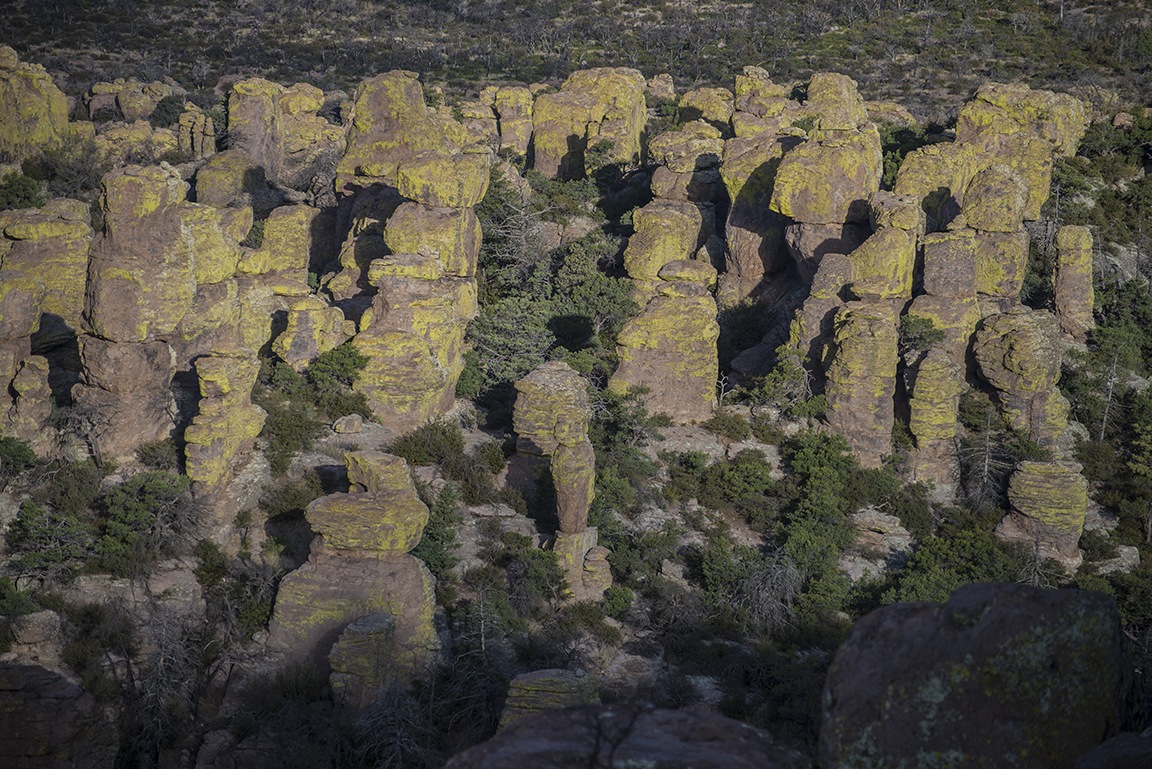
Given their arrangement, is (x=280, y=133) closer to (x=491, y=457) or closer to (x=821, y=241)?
(x=821, y=241)

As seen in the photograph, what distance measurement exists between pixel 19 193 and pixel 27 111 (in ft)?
22.8

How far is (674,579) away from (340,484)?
9165 millimetres

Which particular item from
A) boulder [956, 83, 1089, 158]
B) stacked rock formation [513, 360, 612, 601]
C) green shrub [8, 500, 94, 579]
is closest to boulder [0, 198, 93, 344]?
green shrub [8, 500, 94, 579]

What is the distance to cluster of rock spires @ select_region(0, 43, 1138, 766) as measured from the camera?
73.6 ft

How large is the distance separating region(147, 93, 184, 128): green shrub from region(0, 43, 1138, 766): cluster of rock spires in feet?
29.0

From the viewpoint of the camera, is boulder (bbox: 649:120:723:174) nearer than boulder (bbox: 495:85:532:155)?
Yes

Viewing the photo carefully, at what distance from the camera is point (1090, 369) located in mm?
34812

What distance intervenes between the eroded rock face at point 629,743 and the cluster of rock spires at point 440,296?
14.1 m

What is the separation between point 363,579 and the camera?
63.4ft

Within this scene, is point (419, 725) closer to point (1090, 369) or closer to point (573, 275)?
point (573, 275)

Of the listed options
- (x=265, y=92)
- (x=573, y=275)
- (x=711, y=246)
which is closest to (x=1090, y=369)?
(x=711, y=246)

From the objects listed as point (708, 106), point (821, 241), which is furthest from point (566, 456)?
point (708, 106)

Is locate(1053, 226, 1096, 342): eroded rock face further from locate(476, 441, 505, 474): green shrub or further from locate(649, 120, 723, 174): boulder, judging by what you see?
locate(476, 441, 505, 474): green shrub

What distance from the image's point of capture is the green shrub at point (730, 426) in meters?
30.2
